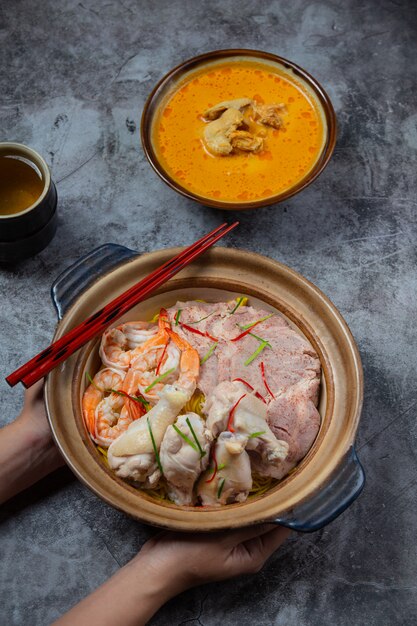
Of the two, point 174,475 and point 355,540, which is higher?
point 174,475

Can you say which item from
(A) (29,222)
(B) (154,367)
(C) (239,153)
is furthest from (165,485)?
(C) (239,153)

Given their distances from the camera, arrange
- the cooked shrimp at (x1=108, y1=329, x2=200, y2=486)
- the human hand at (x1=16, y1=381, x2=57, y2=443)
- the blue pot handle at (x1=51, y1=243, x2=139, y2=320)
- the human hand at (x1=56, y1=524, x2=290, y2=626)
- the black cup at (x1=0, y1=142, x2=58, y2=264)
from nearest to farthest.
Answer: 1. the cooked shrimp at (x1=108, y1=329, x2=200, y2=486)
2. the human hand at (x1=56, y1=524, x2=290, y2=626)
3. the blue pot handle at (x1=51, y1=243, x2=139, y2=320)
4. the human hand at (x1=16, y1=381, x2=57, y2=443)
5. the black cup at (x1=0, y1=142, x2=58, y2=264)

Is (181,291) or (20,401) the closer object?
(181,291)

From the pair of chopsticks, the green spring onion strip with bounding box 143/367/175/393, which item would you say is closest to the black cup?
the pair of chopsticks

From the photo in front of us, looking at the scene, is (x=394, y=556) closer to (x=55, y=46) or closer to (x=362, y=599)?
(x=362, y=599)

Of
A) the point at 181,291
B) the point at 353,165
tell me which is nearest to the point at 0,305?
the point at 181,291

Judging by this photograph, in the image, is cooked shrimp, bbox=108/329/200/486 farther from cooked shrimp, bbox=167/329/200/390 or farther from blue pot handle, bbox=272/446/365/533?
blue pot handle, bbox=272/446/365/533

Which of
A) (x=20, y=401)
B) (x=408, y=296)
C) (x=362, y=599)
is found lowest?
(x=362, y=599)

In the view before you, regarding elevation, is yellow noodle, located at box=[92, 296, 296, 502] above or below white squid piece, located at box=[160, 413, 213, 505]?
below
